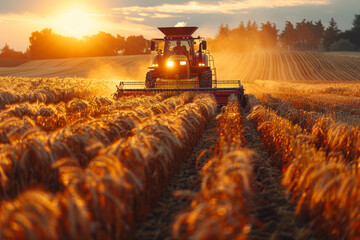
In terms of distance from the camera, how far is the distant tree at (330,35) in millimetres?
96812

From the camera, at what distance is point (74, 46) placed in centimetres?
7625

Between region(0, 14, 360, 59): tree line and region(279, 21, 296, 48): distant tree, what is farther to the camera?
region(279, 21, 296, 48): distant tree

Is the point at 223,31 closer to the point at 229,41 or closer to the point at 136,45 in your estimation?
the point at 229,41

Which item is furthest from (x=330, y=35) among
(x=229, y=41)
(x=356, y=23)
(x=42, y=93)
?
(x=42, y=93)

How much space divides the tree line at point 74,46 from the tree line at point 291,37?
826 inches

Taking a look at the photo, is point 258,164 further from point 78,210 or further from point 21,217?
point 21,217

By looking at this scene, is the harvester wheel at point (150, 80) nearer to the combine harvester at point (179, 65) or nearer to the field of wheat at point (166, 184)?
the combine harvester at point (179, 65)

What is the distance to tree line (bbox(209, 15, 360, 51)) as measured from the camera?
3547 inches

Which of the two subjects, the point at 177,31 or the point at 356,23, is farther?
the point at 356,23

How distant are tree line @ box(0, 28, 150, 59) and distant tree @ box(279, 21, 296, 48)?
4994 cm

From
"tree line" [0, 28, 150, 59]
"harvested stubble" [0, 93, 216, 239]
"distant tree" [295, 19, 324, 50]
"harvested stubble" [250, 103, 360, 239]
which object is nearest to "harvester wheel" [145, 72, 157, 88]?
"harvested stubble" [0, 93, 216, 239]

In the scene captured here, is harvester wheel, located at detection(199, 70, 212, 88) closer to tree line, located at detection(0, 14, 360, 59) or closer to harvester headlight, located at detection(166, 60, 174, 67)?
harvester headlight, located at detection(166, 60, 174, 67)

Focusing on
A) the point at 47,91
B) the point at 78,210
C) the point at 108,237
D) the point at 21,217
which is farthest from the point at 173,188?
the point at 47,91

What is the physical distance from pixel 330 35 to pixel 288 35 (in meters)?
14.2
